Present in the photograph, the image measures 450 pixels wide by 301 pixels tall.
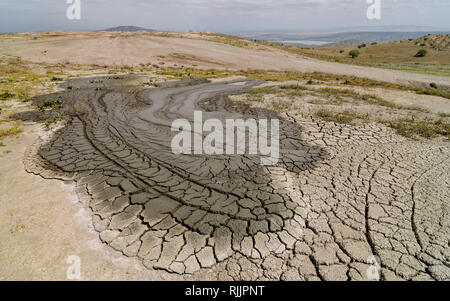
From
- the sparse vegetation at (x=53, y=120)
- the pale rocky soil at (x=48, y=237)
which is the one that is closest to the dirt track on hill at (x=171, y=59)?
the sparse vegetation at (x=53, y=120)

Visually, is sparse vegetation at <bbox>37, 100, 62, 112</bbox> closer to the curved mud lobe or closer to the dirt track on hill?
the curved mud lobe

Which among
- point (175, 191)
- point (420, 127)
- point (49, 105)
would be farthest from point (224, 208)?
point (49, 105)

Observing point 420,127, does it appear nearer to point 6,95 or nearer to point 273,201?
point 273,201

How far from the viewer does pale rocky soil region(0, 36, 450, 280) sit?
335cm

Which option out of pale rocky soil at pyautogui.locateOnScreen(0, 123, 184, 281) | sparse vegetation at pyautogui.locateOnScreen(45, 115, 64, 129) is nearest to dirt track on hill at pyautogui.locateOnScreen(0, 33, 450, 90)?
sparse vegetation at pyautogui.locateOnScreen(45, 115, 64, 129)

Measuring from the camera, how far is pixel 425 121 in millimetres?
8594

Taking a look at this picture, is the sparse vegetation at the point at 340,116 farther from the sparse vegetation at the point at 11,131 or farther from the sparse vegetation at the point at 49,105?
the sparse vegetation at the point at 49,105

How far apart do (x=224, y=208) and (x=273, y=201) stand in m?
1.02

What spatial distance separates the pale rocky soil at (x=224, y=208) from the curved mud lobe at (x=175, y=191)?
26mm

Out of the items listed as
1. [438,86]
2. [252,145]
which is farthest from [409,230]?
[438,86]

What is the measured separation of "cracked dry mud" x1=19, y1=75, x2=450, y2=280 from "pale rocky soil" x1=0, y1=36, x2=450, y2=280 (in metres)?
0.02

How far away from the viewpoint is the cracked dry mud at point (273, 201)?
11.2 ft

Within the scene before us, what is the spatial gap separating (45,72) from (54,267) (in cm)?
2200
